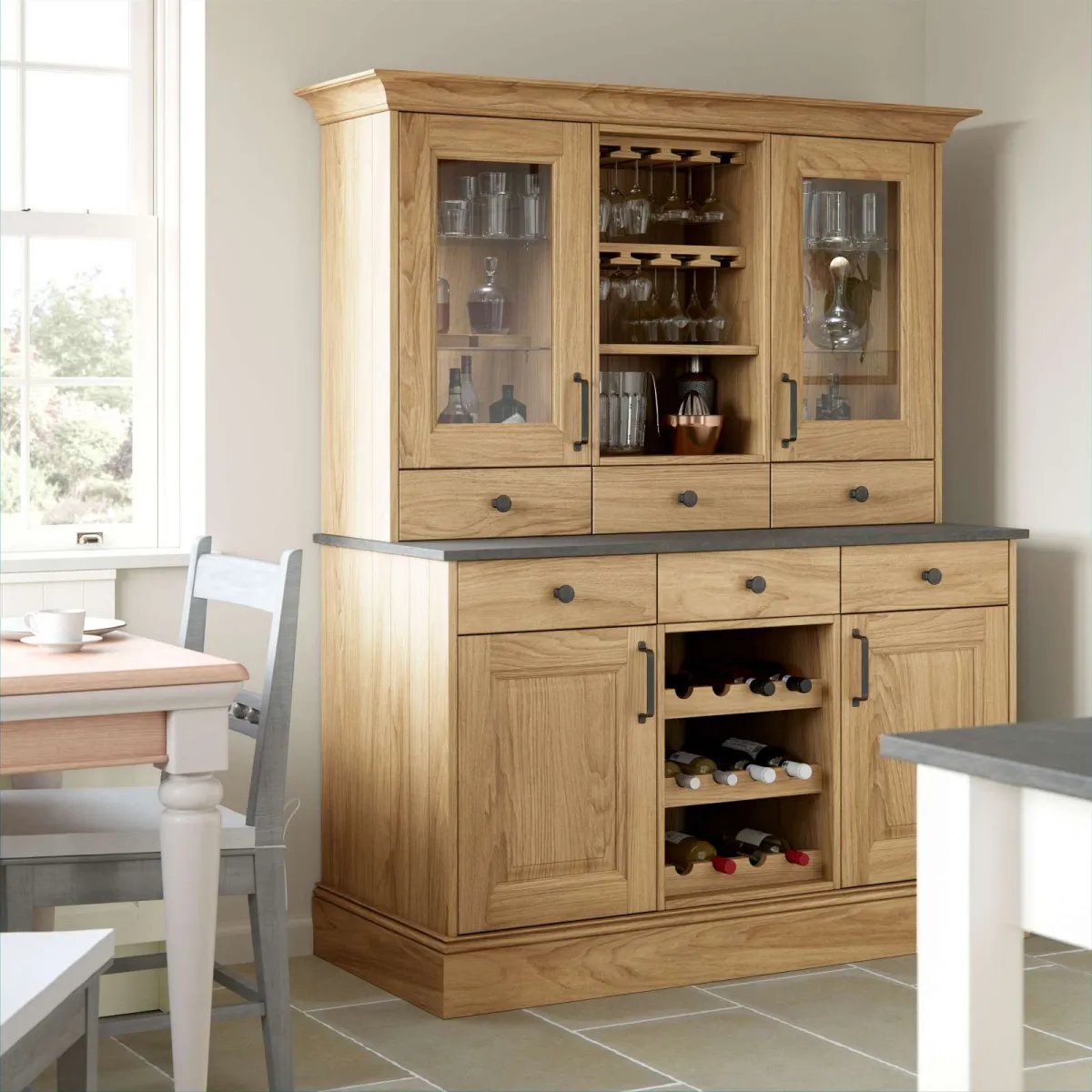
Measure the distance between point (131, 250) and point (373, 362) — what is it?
2.23 ft

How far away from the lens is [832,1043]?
318 cm

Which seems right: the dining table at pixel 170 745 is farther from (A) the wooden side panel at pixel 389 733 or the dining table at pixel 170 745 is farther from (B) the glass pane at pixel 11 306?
(B) the glass pane at pixel 11 306

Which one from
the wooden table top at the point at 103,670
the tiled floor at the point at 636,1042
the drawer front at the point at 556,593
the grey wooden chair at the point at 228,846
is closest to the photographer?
the wooden table top at the point at 103,670

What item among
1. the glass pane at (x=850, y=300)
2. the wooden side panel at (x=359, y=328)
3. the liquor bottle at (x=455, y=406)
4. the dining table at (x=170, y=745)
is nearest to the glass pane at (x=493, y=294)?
the liquor bottle at (x=455, y=406)

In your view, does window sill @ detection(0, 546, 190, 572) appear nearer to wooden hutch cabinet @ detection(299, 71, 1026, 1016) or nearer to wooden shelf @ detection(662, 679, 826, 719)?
wooden hutch cabinet @ detection(299, 71, 1026, 1016)

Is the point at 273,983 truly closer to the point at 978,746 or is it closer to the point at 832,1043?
the point at 832,1043

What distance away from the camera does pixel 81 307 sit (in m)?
3.72

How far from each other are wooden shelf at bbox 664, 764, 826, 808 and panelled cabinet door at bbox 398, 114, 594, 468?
2.46 feet

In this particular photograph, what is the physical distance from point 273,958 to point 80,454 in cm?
141

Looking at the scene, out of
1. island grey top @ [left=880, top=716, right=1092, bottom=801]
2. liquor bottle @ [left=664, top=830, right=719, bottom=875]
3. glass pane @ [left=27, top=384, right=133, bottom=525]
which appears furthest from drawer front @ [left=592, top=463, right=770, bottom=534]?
island grey top @ [left=880, top=716, right=1092, bottom=801]

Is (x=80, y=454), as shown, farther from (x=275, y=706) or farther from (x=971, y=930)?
(x=971, y=930)

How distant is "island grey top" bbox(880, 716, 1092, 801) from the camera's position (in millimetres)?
1448

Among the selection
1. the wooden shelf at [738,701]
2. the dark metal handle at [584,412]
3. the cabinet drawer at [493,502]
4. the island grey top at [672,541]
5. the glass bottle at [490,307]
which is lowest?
the wooden shelf at [738,701]

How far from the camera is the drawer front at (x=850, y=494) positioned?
151 inches
